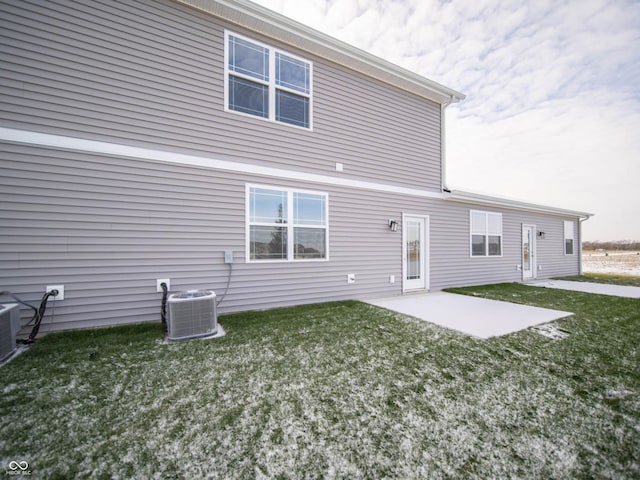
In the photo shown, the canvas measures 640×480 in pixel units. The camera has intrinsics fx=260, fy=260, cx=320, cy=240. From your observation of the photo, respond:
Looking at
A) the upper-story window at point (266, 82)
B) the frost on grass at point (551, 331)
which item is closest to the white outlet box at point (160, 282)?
the upper-story window at point (266, 82)

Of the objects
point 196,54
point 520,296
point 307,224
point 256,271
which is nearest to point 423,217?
point 520,296

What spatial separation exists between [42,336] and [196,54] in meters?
4.83

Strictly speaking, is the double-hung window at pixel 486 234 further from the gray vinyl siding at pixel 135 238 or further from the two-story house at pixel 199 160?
the gray vinyl siding at pixel 135 238

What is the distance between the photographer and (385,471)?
5.07 feet

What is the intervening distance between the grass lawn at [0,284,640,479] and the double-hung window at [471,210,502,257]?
4.81 meters

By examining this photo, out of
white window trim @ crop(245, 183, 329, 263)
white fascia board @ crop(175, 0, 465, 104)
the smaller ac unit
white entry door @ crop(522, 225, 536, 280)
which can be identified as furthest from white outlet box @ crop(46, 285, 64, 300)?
white entry door @ crop(522, 225, 536, 280)

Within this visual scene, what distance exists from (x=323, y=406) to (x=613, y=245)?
61.2 m

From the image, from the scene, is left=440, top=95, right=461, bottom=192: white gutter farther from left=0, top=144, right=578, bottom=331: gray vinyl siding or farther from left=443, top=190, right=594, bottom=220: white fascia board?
left=0, top=144, right=578, bottom=331: gray vinyl siding

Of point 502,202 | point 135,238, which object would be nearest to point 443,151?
point 502,202

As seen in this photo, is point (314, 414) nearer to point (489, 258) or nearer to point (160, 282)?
point (160, 282)

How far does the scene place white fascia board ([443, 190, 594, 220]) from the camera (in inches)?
294

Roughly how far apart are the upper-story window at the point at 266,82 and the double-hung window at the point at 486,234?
20.3 feet

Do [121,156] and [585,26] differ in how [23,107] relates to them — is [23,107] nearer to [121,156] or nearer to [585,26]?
[121,156]

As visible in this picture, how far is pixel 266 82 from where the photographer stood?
16.4 feet
